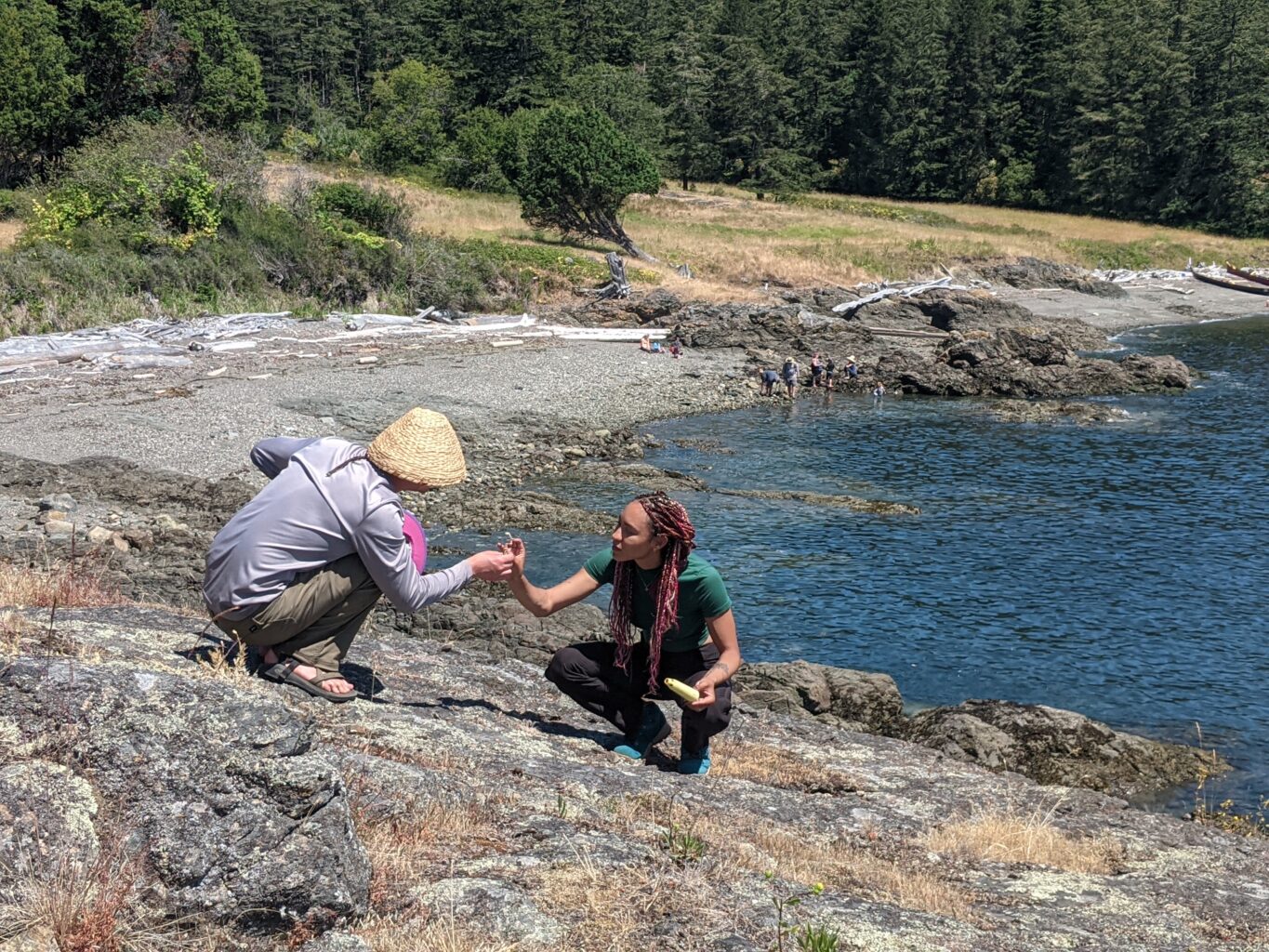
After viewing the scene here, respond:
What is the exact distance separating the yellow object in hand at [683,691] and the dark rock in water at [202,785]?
2.72 m

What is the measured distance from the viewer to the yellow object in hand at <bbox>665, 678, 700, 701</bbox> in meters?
6.93

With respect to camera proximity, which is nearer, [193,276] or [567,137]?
[193,276]

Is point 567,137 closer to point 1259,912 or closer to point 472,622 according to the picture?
point 472,622

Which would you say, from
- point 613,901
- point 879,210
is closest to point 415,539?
point 613,901

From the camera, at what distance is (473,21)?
327 ft

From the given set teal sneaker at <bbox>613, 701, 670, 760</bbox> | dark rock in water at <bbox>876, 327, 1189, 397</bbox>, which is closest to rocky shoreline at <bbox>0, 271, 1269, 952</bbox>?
teal sneaker at <bbox>613, 701, 670, 760</bbox>

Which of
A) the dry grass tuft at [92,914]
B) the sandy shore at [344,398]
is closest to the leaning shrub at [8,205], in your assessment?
the sandy shore at [344,398]

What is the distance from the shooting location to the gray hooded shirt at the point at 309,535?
6246mm

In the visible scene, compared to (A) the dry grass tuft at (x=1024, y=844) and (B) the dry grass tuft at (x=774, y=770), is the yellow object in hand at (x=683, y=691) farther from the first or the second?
(A) the dry grass tuft at (x=1024, y=844)

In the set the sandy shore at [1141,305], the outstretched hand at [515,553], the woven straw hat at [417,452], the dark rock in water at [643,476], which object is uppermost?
the woven straw hat at [417,452]

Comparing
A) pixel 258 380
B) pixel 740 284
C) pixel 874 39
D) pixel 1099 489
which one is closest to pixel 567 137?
pixel 740 284

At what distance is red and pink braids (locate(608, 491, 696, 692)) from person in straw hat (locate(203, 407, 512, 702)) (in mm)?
1154

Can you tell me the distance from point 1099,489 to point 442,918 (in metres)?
25.8

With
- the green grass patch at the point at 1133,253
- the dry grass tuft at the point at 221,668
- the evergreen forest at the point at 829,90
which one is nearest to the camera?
the dry grass tuft at the point at 221,668
